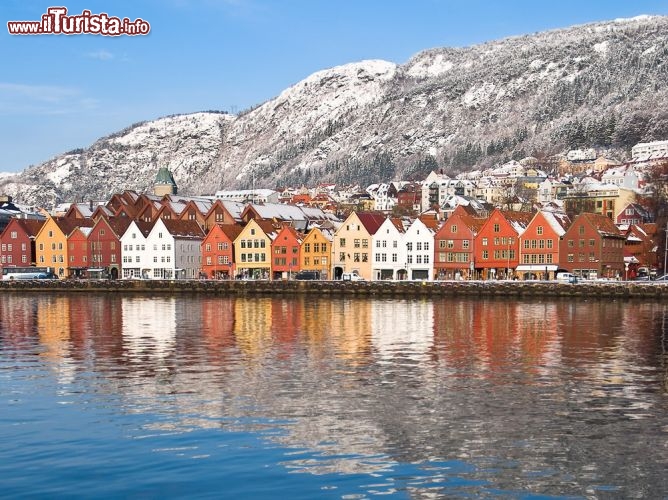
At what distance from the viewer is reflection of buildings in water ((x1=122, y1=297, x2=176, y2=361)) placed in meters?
44.4

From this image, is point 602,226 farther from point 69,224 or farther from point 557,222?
point 69,224

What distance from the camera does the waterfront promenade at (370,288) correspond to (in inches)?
3659

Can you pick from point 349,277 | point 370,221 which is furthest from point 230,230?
point 349,277

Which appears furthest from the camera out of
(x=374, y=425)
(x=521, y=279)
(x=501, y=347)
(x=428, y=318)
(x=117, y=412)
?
(x=521, y=279)

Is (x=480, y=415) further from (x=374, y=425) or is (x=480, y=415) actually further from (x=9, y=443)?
(x=9, y=443)

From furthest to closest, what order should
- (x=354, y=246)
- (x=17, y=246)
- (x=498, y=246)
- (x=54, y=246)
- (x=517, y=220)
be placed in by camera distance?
(x=17, y=246)
(x=54, y=246)
(x=354, y=246)
(x=517, y=220)
(x=498, y=246)

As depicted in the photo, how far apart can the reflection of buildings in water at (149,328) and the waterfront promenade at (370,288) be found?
1961cm

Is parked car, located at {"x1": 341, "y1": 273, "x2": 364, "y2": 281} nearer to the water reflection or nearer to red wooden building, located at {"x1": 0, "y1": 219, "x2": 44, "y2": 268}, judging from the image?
the water reflection

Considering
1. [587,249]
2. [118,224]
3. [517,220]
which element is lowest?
[587,249]

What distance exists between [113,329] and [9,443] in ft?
116

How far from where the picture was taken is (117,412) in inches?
1061

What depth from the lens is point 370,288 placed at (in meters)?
105

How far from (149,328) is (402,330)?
59.4 feet

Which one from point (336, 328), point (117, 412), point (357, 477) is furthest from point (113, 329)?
point (357, 477)
